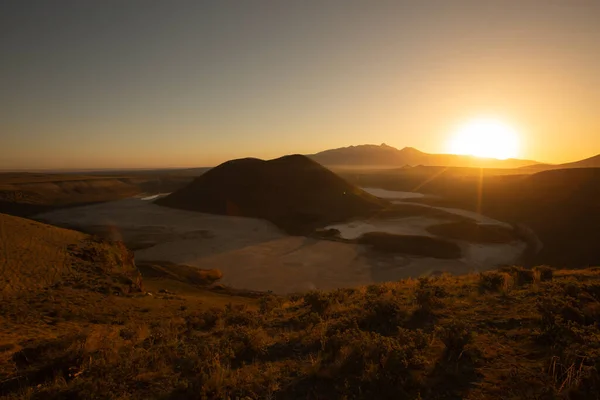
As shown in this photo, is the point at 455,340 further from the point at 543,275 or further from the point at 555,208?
the point at 555,208

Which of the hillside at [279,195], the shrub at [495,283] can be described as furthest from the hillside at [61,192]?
the shrub at [495,283]

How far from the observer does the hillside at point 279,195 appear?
53.4 m

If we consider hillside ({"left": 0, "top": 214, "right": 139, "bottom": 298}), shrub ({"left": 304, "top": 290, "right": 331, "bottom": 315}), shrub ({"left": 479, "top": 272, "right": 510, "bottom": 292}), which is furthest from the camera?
hillside ({"left": 0, "top": 214, "right": 139, "bottom": 298})

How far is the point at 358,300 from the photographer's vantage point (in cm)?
1139

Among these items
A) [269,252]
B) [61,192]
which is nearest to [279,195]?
[269,252]

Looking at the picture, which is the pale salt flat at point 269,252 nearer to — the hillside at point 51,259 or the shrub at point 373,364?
the hillside at point 51,259

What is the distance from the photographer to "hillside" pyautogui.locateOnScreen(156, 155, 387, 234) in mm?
53375

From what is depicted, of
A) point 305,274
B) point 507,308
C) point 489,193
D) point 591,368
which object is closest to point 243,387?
point 591,368

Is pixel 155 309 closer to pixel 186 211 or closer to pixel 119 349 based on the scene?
pixel 119 349

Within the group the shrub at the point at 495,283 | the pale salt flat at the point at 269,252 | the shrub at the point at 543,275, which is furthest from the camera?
the pale salt flat at the point at 269,252

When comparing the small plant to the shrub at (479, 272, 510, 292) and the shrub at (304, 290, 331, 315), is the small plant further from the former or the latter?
the shrub at (304, 290, 331, 315)

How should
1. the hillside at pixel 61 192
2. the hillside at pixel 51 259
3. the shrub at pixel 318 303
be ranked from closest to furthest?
the shrub at pixel 318 303 → the hillside at pixel 51 259 → the hillside at pixel 61 192

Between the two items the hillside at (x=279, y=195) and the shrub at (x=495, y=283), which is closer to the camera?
the shrub at (x=495, y=283)

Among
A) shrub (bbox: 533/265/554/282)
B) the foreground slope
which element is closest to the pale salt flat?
shrub (bbox: 533/265/554/282)
